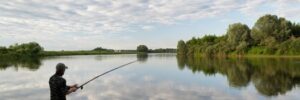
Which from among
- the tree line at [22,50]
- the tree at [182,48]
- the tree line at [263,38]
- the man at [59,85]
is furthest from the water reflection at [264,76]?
the tree line at [22,50]

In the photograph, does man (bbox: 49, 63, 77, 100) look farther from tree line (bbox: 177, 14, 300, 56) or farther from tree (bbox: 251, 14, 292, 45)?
tree (bbox: 251, 14, 292, 45)

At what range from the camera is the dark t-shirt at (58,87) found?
22.6 feet

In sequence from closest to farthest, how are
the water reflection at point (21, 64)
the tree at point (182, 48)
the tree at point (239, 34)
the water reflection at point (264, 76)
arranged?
the water reflection at point (264, 76)
the water reflection at point (21, 64)
the tree at point (239, 34)
the tree at point (182, 48)

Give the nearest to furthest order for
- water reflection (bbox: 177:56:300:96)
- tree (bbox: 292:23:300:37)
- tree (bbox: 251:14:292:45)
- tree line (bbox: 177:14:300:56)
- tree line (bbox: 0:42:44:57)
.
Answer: water reflection (bbox: 177:56:300:96)
tree line (bbox: 177:14:300:56)
tree (bbox: 251:14:292:45)
tree (bbox: 292:23:300:37)
tree line (bbox: 0:42:44:57)

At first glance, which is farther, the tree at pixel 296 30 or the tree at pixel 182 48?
the tree at pixel 182 48

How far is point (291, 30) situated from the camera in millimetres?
67500

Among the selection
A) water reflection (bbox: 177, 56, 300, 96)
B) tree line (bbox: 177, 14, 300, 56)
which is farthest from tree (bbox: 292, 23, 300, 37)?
water reflection (bbox: 177, 56, 300, 96)

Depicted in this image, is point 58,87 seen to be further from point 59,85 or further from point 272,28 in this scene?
point 272,28

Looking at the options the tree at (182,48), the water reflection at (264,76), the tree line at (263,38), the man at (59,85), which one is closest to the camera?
the man at (59,85)

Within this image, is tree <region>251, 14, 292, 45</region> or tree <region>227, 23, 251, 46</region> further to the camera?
tree <region>227, 23, 251, 46</region>

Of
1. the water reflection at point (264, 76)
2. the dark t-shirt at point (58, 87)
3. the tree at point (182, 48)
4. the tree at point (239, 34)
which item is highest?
the tree at point (239, 34)

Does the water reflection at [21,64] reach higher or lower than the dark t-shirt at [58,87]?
lower

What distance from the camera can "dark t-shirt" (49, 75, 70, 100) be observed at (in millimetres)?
6902

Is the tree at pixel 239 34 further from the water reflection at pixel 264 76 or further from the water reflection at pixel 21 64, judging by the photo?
the water reflection at pixel 21 64
